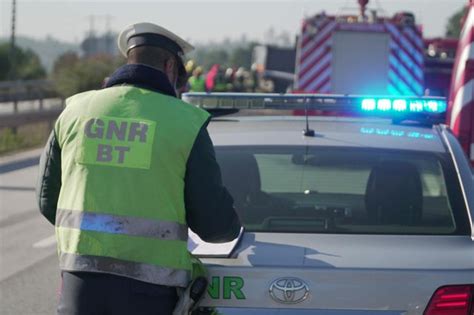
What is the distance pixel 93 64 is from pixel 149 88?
29010 mm

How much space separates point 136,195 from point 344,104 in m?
1.81

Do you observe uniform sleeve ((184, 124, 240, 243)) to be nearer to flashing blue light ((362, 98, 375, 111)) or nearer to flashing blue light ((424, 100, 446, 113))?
flashing blue light ((362, 98, 375, 111))

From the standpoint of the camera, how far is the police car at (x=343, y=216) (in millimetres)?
3516

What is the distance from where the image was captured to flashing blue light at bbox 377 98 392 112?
4.77 metres

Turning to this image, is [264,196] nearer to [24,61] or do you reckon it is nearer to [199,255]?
[199,255]

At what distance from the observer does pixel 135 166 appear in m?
3.37

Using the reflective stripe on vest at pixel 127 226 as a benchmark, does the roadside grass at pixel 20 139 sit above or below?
below

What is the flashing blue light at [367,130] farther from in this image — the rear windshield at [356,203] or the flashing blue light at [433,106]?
the flashing blue light at [433,106]

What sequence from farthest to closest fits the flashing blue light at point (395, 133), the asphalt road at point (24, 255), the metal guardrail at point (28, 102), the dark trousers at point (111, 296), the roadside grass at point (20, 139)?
1. the metal guardrail at point (28, 102)
2. the roadside grass at point (20, 139)
3. the asphalt road at point (24, 255)
4. the flashing blue light at point (395, 133)
5. the dark trousers at point (111, 296)

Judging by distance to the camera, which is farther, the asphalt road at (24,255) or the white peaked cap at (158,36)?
the asphalt road at (24,255)

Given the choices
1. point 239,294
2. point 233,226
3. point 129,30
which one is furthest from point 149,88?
point 239,294

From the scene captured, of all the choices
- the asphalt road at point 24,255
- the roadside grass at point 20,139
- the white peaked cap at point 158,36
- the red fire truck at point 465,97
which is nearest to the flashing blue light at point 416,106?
the white peaked cap at point 158,36

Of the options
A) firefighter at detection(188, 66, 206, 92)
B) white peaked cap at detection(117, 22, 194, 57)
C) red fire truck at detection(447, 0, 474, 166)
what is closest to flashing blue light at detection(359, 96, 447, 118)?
white peaked cap at detection(117, 22, 194, 57)

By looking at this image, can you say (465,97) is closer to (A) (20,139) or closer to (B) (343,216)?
(B) (343,216)
